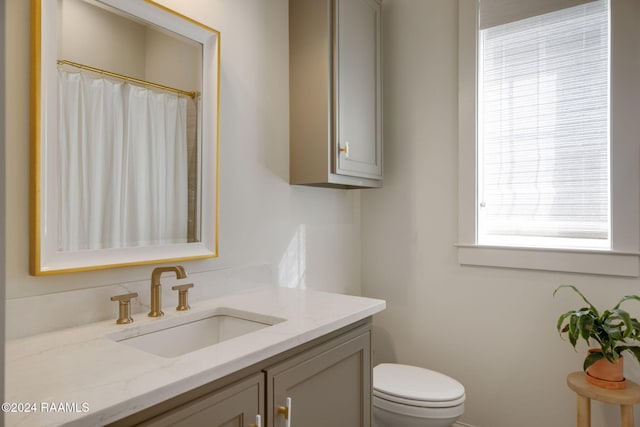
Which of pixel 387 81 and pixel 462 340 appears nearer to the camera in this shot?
pixel 462 340

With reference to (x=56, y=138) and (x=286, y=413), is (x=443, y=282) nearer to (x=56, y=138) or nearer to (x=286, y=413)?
(x=286, y=413)

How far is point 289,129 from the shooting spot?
1.94 metres

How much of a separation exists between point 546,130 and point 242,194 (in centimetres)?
146

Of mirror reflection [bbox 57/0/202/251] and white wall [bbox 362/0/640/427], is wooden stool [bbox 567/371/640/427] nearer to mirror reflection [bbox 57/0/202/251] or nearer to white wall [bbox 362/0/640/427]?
white wall [bbox 362/0/640/427]

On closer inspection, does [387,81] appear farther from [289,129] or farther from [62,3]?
[62,3]

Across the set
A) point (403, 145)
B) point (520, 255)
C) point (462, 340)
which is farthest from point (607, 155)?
point (462, 340)

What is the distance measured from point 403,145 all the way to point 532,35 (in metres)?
0.81

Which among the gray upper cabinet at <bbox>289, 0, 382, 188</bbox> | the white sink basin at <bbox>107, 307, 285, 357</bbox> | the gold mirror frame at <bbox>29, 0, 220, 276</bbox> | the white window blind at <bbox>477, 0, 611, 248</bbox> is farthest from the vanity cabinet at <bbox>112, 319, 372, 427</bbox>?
the white window blind at <bbox>477, 0, 611, 248</bbox>

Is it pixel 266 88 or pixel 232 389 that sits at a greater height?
pixel 266 88

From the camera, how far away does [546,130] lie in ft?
6.26

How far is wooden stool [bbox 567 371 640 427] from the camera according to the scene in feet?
4.83

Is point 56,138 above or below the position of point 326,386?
above

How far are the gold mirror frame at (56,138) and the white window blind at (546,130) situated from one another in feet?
4.42

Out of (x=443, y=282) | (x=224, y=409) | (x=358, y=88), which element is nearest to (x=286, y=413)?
(x=224, y=409)
